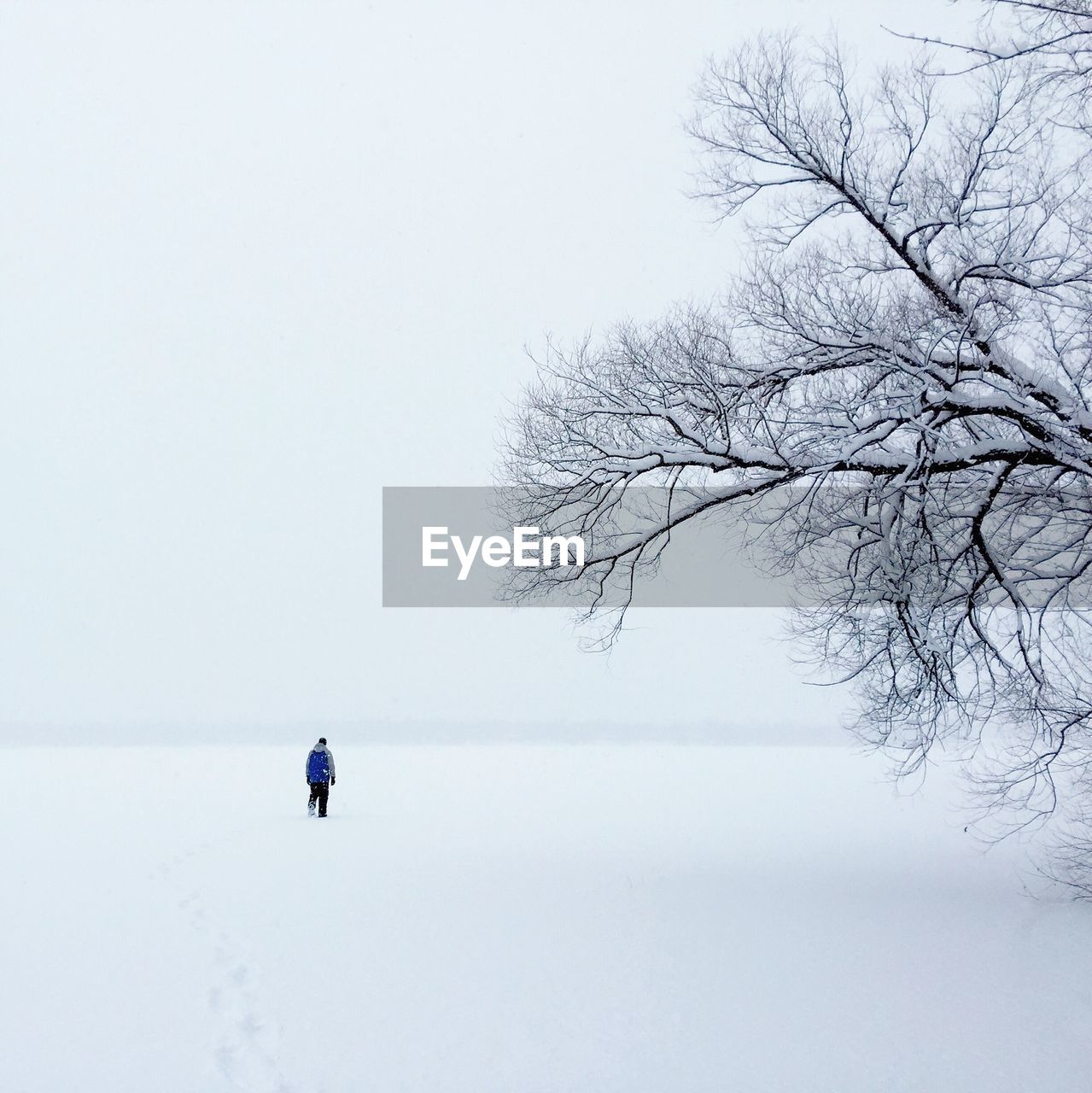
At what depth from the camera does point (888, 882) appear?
12.8m

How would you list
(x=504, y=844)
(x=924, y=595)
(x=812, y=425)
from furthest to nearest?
(x=504, y=844)
(x=924, y=595)
(x=812, y=425)

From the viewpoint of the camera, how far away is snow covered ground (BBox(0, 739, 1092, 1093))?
21.6 feet

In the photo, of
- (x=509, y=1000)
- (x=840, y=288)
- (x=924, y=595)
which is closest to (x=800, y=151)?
(x=840, y=288)

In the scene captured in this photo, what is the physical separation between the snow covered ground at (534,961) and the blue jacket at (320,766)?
80.0 inches

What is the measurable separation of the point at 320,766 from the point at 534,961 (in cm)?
1276

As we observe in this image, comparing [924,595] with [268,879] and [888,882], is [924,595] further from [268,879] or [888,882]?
[268,879]

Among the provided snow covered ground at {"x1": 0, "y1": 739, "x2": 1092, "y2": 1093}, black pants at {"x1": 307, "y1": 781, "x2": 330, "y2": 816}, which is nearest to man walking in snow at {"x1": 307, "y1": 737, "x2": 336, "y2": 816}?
black pants at {"x1": 307, "y1": 781, "x2": 330, "y2": 816}

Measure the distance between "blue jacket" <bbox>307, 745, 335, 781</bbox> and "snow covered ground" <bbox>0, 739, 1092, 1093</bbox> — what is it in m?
2.03

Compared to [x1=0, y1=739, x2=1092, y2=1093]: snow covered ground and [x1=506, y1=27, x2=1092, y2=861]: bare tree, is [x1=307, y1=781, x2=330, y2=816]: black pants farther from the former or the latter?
[x1=506, y1=27, x2=1092, y2=861]: bare tree

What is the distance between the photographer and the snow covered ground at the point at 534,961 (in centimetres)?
659

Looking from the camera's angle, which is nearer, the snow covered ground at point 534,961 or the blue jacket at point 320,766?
the snow covered ground at point 534,961

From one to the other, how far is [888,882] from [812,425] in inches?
228

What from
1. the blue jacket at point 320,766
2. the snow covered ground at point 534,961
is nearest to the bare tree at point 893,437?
the snow covered ground at point 534,961

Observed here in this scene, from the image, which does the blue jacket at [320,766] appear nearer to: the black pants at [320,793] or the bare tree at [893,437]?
the black pants at [320,793]
